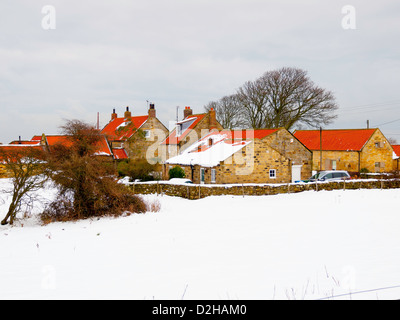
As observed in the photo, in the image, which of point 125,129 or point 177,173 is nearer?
point 177,173

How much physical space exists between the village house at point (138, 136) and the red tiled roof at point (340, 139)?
21084 millimetres

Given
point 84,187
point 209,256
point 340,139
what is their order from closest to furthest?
point 209,256 < point 84,187 < point 340,139

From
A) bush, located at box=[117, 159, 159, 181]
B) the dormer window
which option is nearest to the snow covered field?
bush, located at box=[117, 159, 159, 181]

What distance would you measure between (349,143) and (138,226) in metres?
35.1

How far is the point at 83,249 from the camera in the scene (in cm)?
1130

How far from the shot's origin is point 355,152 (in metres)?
41.5

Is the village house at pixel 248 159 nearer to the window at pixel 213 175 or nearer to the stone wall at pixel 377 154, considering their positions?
the window at pixel 213 175

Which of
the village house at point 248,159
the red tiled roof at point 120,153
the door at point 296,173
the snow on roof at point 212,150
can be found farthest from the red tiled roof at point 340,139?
the red tiled roof at point 120,153

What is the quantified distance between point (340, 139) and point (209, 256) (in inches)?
1553

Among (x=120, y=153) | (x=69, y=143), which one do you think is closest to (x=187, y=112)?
(x=120, y=153)

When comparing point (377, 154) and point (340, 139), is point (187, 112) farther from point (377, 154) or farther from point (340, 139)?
point (377, 154)

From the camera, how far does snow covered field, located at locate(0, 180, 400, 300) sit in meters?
7.32

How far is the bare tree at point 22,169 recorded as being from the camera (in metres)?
16.3

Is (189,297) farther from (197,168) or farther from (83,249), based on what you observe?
(197,168)
